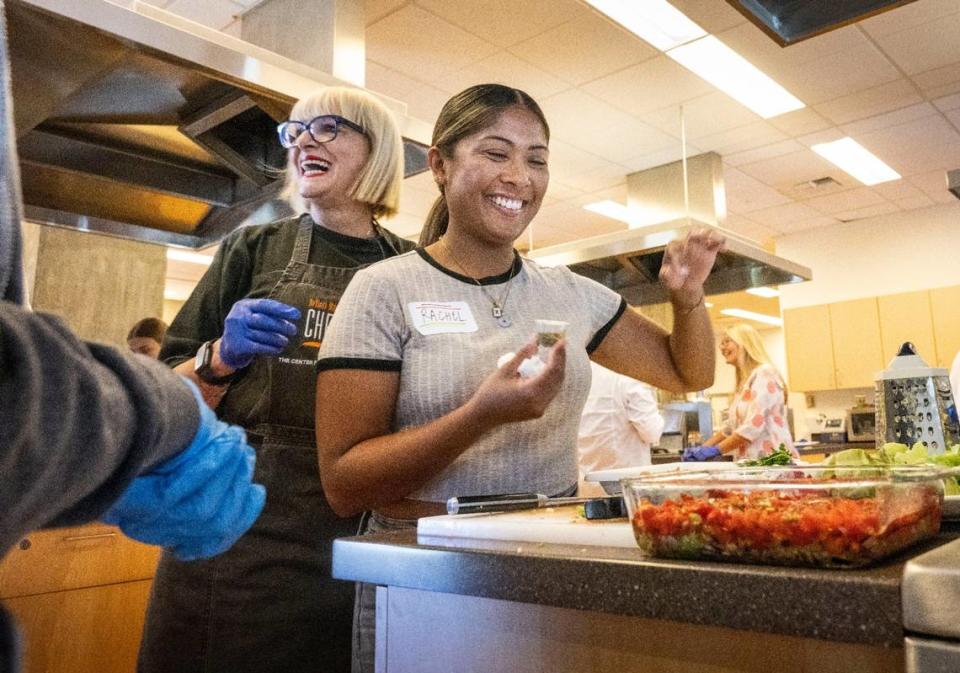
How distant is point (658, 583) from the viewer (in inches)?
27.3

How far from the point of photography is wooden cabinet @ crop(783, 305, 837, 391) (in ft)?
24.5

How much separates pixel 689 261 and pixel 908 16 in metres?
3.28

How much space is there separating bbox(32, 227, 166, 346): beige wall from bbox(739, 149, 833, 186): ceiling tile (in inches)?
167

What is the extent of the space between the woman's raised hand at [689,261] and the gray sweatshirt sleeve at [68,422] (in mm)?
1121

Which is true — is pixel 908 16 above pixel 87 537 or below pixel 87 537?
above

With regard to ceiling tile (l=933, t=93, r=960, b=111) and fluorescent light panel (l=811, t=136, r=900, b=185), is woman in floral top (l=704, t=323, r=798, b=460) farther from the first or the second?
ceiling tile (l=933, t=93, r=960, b=111)

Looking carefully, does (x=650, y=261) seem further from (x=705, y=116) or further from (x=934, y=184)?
(x=934, y=184)

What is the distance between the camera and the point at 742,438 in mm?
4371

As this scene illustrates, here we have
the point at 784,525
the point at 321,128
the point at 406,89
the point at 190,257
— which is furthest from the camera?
the point at 190,257

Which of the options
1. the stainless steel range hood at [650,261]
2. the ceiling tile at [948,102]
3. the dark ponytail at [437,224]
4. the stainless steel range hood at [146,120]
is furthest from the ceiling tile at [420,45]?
the ceiling tile at [948,102]

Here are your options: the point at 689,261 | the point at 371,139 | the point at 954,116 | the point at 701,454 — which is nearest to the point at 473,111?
the point at 371,139

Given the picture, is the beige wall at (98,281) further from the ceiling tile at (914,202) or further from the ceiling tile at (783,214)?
the ceiling tile at (914,202)

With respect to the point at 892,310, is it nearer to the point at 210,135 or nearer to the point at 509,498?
the point at 210,135

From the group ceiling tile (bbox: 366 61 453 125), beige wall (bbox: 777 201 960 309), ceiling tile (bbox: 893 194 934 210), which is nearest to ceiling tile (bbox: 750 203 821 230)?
beige wall (bbox: 777 201 960 309)
